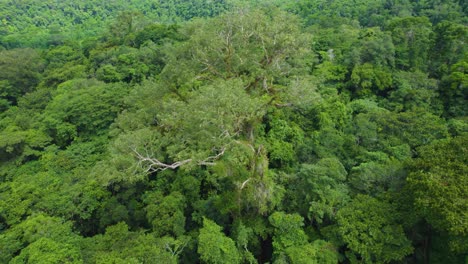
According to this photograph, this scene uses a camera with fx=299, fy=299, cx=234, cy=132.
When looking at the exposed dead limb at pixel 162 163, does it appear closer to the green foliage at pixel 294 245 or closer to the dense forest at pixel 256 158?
the dense forest at pixel 256 158

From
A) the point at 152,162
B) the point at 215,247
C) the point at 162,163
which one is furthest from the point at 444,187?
the point at 152,162

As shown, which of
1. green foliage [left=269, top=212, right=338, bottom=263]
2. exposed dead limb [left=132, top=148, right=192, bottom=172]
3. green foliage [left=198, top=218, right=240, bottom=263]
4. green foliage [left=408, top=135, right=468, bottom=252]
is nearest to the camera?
green foliage [left=408, top=135, right=468, bottom=252]

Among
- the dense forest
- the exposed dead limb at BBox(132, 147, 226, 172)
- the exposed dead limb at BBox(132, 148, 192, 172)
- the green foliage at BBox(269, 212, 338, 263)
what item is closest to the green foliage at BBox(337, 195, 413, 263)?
the dense forest

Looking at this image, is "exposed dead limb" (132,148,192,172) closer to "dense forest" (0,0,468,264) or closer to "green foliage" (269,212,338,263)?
"dense forest" (0,0,468,264)

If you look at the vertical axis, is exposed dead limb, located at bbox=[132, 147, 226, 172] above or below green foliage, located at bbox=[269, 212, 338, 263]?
above

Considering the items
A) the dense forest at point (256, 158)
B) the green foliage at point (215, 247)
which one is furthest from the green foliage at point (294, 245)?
the green foliage at point (215, 247)

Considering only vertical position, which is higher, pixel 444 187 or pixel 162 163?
pixel 444 187

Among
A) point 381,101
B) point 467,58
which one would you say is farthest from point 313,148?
point 467,58

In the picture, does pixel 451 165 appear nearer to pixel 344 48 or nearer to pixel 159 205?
pixel 159 205

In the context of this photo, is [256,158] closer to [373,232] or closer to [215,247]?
[215,247]

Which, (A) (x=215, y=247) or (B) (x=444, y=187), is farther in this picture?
(A) (x=215, y=247)
